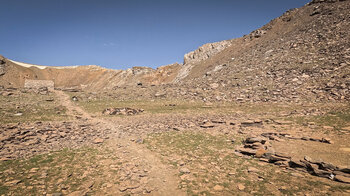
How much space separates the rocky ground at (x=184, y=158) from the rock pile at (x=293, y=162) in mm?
32

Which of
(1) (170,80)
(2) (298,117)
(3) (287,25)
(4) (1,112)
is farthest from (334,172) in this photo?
(1) (170,80)

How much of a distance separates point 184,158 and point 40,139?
411 inches

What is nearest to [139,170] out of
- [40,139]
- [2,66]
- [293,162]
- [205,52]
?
[293,162]

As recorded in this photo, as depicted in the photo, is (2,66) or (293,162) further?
(2,66)

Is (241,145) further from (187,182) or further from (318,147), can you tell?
(187,182)

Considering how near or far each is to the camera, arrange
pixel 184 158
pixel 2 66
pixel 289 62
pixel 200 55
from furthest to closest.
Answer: pixel 2 66 → pixel 200 55 → pixel 289 62 → pixel 184 158

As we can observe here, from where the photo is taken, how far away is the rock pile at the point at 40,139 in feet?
32.9

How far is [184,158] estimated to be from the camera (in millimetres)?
9141

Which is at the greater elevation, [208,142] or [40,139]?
[208,142]

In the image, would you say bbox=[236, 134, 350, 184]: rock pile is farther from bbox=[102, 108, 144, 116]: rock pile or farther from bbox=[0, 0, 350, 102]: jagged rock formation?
bbox=[0, 0, 350, 102]: jagged rock formation

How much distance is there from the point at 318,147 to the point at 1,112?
96.6 feet

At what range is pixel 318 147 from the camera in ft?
31.1

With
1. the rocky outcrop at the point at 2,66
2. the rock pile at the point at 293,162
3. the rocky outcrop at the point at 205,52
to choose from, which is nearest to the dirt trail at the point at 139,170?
the rock pile at the point at 293,162

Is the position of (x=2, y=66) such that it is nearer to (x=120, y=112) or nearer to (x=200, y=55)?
(x=120, y=112)
